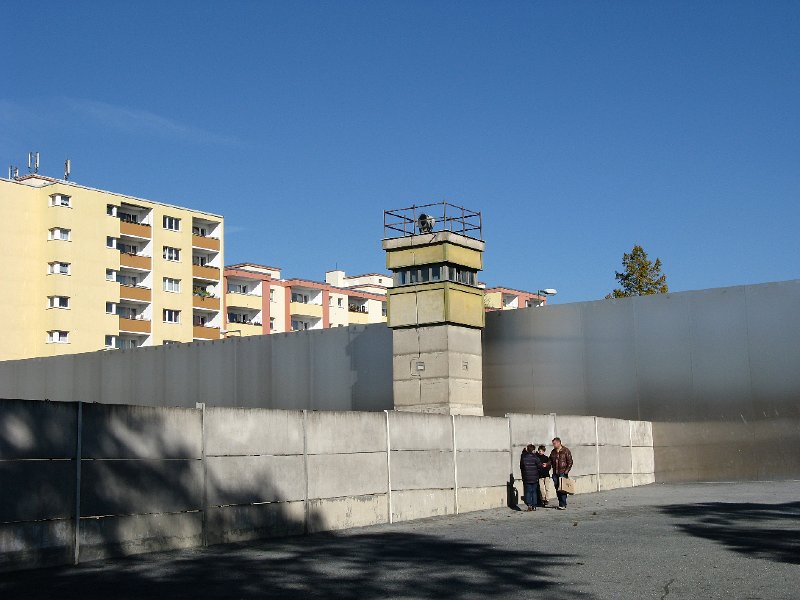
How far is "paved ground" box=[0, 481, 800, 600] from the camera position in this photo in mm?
12539

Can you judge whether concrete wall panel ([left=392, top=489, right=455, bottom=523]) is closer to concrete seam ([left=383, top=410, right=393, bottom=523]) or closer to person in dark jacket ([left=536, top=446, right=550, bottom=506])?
concrete seam ([left=383, top=410, right=393, bottom=523])

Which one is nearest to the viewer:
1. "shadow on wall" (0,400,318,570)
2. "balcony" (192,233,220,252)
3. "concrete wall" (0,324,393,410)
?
"shadow on wall" (0,400,318,570)

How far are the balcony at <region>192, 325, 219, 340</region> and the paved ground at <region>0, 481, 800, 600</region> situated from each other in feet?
239

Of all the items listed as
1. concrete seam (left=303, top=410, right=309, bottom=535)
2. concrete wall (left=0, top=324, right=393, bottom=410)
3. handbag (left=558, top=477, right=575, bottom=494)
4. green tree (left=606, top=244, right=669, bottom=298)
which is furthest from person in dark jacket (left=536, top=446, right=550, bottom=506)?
green tree (left=606, top=244, right=669, bottom=298)

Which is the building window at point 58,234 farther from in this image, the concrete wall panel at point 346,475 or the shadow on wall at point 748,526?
the shadow on wall at point 748,526

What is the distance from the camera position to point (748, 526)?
19.5 metres

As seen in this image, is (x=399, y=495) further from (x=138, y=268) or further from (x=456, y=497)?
A: (x=138, y=268)

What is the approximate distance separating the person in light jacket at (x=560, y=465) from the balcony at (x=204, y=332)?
2717 inches

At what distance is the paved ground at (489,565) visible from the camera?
12.5 m

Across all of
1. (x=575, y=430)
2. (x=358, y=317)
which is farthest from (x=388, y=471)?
(x=358, y=317)

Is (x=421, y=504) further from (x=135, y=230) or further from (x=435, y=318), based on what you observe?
(x=135, y=230)

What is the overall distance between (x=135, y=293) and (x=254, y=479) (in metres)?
69.3

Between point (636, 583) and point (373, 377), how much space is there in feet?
89.0

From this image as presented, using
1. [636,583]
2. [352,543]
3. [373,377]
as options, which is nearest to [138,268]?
[373,377]
